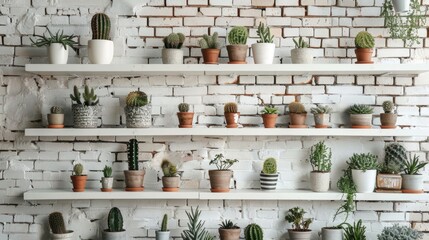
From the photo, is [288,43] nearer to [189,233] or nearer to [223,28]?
[223,28]

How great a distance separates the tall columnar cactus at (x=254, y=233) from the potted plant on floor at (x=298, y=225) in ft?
0.80

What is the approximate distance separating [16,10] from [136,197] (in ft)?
5.91

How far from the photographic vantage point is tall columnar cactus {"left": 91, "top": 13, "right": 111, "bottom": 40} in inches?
172

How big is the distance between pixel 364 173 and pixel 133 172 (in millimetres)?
1767

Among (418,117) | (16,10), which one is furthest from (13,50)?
(418,117)

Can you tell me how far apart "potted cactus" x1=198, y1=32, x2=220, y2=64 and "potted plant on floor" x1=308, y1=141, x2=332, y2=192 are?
1059mm

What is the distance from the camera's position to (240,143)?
182 inches

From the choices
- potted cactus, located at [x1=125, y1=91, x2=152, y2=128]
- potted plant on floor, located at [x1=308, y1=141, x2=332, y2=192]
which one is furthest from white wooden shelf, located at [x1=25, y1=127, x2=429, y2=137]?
potted plant on floor, located at [x1=308, y1=141, x2=332, y2=192]

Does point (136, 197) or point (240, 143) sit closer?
point (136, 197)

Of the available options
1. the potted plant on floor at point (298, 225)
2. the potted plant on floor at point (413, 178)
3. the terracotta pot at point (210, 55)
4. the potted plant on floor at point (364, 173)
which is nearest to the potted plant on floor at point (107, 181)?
the terracotta pot at point (210, 55)

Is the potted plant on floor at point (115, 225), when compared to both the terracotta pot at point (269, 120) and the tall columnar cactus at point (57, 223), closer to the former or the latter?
the tall columnar cactus at point (57, 223)

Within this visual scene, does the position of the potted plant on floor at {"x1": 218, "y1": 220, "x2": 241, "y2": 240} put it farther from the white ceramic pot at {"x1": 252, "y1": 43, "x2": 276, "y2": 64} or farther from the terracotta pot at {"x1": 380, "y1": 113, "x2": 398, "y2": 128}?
the terracotta pot at {"x1": 380, "y1": 113, "x2": 398, "y2": 128}

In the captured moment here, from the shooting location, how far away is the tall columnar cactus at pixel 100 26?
436 cm

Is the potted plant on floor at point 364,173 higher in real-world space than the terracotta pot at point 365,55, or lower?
lower
